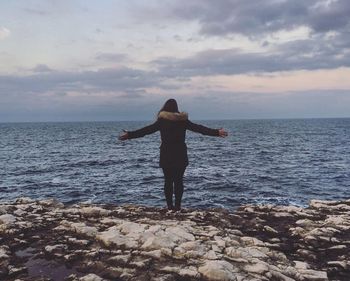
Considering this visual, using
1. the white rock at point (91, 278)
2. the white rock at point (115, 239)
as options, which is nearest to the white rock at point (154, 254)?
the white rock at point (115, 239)

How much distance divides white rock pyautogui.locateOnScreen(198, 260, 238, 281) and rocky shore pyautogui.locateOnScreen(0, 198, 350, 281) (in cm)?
2

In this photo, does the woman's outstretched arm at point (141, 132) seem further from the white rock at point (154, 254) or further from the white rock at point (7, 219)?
the white rock at point (154, 254)

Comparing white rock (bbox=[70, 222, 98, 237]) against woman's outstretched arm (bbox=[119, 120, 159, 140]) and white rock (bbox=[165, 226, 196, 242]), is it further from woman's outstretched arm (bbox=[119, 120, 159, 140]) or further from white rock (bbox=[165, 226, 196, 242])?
woman's outstretched arm (bbox=[119, 120, 159, 140])

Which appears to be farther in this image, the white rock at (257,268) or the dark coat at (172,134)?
the dark coat at (172,134)

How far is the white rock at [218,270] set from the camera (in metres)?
6.88

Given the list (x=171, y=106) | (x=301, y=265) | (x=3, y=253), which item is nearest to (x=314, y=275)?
(x=301, y=265)

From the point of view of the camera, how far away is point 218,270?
276 inches

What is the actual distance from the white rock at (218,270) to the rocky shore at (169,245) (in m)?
0.02

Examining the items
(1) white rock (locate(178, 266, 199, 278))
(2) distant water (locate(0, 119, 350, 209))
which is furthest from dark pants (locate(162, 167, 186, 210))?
(2) distant water (locate(0, 119, 350, 209))

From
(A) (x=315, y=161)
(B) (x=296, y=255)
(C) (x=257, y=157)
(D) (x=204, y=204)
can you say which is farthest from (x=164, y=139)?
(C) (x=257, y=157)

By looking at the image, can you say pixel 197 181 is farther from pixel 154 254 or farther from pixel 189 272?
pixel 189 272

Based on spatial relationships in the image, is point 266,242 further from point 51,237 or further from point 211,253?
point 51,237

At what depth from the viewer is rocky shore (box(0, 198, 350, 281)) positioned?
7.27 m

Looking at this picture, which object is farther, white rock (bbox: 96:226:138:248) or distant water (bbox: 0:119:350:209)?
distant water (bbox: 0:119:350:209)
